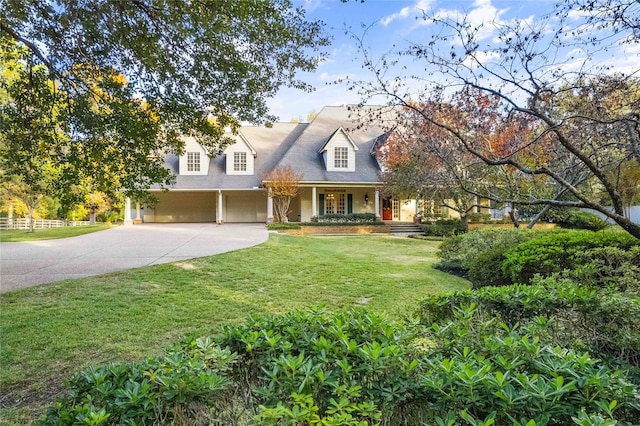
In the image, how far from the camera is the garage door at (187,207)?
84.0 feet

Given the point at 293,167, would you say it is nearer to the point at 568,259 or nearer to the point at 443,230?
the point at 443,230

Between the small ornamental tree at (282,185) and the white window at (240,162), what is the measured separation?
10.3 feet

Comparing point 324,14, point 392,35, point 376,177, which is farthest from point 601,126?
point 376,177

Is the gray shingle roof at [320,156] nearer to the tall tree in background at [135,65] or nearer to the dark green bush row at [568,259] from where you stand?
the tall tree in background at [135,65]

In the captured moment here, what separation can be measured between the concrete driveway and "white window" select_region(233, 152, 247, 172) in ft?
31.3

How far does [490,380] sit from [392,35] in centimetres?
518

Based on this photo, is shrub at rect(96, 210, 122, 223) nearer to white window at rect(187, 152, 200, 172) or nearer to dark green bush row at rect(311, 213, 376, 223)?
white window at rect(187, 152, 200, 172)

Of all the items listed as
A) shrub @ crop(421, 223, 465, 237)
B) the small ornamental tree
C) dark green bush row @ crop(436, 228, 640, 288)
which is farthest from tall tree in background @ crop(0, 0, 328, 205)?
shrub @ crop(421, 223, 465, 237)

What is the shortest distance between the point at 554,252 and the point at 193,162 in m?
22.2

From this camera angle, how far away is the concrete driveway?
8.17 metres

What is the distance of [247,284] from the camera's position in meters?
7.63

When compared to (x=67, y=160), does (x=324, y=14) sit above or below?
above

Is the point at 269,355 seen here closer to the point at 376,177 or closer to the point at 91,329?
the point at 91,329

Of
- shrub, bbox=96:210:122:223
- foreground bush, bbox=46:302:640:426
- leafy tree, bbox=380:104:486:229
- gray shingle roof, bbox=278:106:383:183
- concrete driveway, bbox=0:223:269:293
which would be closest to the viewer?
foreground bush, bbox=46:302:640:426
